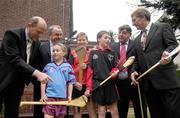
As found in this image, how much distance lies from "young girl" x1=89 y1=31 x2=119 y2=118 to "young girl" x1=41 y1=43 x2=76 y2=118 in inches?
26.4

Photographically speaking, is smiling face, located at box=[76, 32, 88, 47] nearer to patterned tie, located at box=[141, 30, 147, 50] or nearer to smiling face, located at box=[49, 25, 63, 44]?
smiling face, located at box=[49, 25, 63, 44]

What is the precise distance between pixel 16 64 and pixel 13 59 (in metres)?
0.08

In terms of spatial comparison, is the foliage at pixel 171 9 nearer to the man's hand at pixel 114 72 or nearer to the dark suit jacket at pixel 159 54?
the man's hand at pixel 114 72

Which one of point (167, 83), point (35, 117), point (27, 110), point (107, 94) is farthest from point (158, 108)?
point (27, 110)

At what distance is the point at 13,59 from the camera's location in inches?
210

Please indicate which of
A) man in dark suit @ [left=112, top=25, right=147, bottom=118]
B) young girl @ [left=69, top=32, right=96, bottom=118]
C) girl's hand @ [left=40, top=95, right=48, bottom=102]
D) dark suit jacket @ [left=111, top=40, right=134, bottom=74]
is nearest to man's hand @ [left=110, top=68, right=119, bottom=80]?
man in dark suit @ [left=112, top=25, right=147, bottom=118]

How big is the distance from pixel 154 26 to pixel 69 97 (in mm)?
1724

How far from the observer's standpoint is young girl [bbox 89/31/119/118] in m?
6.72

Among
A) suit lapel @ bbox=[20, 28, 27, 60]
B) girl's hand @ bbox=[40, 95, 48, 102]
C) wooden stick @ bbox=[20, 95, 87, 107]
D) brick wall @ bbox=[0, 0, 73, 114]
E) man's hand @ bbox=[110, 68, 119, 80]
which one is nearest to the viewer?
suit lapel @ bbox=[20, 28, 27, 60]

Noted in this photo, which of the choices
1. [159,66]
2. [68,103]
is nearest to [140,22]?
[159,66]

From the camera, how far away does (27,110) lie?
949 centimetres

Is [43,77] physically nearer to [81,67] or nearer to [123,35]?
[81,67]

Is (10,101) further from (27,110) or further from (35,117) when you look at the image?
(27,110)

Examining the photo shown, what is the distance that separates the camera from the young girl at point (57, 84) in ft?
19.9
